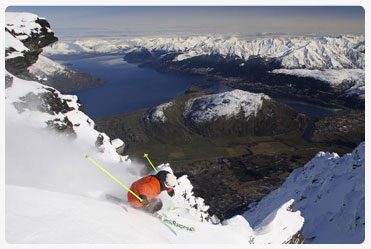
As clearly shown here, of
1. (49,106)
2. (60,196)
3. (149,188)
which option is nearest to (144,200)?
(149,188)

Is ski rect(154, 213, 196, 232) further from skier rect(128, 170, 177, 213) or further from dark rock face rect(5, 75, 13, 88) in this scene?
dark rock face rect(5, 75, 13, 88)

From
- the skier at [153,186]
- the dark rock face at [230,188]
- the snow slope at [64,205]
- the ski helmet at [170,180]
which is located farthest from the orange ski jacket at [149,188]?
the dark rock face at [230,188]

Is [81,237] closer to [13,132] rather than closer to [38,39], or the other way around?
[13,132]

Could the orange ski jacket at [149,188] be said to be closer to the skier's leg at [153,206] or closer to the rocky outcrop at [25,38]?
the skier's leg at [153,206]

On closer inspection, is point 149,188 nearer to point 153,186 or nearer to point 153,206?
point 153,186

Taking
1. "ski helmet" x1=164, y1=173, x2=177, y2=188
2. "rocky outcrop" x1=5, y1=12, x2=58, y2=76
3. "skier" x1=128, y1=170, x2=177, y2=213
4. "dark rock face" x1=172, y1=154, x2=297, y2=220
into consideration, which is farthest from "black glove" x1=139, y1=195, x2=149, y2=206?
"dark rock face" x1=172, y1=154, x2=297, y2=220

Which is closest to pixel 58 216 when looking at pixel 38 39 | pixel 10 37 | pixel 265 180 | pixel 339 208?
pixel 10 37
